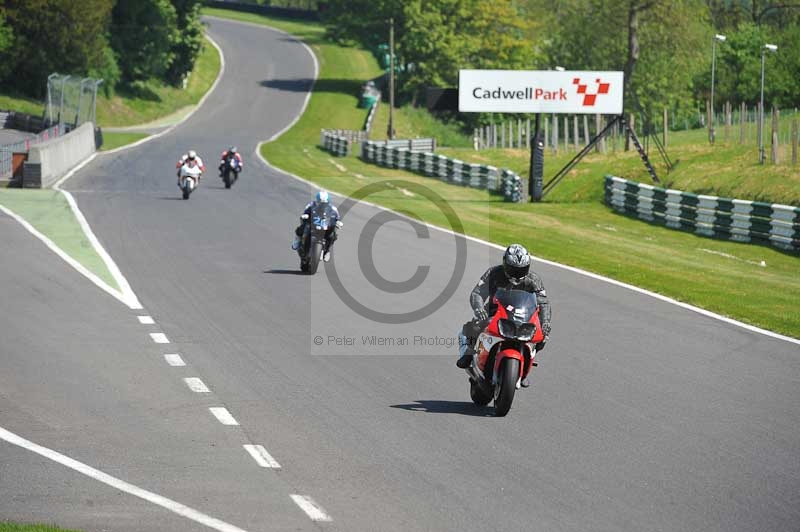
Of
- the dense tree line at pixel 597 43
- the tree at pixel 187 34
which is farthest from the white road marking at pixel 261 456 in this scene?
the tree at pixel 187 34

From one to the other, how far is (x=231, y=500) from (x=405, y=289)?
11.8 m

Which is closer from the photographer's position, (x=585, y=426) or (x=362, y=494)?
(x=362, y=494)

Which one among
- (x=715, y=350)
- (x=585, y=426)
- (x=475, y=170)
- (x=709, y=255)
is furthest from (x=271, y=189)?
(x=585, y=426)

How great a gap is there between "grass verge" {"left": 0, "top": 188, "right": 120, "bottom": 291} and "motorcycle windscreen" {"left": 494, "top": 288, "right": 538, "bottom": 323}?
986cm

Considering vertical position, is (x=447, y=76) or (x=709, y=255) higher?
(x=447, y=76)

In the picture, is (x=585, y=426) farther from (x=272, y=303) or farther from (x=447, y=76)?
(x=447, y=76)

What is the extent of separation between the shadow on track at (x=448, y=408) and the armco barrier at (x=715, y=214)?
20235 millimetres

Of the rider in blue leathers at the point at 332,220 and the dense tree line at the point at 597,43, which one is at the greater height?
the dense tree line at the point at 597,43

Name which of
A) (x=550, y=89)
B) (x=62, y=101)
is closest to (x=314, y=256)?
(x=550, y=89)

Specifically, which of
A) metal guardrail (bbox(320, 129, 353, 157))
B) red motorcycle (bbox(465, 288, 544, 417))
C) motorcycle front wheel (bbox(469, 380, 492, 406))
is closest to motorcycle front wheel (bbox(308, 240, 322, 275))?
motorcycle front wheel (bbox(469, 380, 492, 406))

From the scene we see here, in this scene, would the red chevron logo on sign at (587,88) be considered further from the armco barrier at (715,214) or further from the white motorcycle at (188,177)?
the white motorcycle at (188,177)

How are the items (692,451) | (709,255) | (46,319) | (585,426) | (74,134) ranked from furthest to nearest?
(74,134) → (709,255) → (46,319) → (585,426) → (692,451)

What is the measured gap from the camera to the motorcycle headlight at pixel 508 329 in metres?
11.1

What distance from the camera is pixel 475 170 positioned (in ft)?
167
